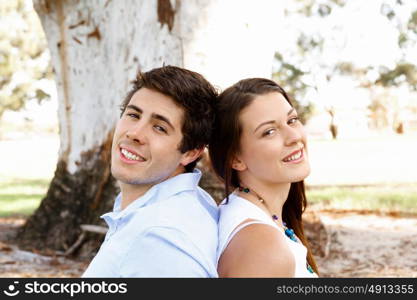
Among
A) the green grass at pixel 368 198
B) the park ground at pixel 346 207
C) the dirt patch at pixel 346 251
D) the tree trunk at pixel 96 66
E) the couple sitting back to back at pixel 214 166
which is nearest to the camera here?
the couple sitting back to back at pixel 214 166

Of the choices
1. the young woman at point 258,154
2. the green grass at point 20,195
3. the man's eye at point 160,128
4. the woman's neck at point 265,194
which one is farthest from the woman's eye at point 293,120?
the green grass at point 20,195

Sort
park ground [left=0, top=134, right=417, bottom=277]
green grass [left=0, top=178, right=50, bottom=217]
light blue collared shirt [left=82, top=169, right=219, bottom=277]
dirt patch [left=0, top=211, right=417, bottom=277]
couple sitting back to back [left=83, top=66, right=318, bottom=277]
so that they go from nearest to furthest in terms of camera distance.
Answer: light blue collared shirt [left=82, top=169, right=219, bottom=277]
couple sitting back to back [left=83, top=66, right=318, bottom=277]
dirt patch [left=0, top=211, right=417, bottom=277]
park ground [left=0, top=134, right=417, bottom=277]
green grass [left=0, top=178, right=50, bottom=217]

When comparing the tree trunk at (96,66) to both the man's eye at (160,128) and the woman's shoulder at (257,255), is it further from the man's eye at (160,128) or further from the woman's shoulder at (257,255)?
the woman's shoulder at (257,255)

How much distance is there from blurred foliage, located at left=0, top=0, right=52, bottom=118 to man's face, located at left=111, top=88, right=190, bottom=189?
860 inches

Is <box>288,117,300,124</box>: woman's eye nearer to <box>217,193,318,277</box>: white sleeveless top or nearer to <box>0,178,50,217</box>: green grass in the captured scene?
<box>217,193,318,277</box>: white sleeveless top

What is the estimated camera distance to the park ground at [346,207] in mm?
5973

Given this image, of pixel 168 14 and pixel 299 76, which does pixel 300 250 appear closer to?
pixel 168 14

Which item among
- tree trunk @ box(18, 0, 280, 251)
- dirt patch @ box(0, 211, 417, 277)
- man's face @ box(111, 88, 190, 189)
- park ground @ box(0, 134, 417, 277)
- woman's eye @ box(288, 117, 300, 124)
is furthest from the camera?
park ground @ box(0, 134, 417, 277)

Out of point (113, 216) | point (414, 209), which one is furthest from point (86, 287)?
point (414, 209)

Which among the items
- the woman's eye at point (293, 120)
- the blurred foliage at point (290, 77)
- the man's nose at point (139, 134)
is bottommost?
the blurred foliage at point (290, 77)

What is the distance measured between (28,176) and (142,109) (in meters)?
15.1

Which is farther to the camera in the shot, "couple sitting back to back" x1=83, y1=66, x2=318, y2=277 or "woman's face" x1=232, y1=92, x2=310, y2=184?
"woman's face" x1=232, y1=92, x2=310, y2=184

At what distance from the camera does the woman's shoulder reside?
1834 millimetres

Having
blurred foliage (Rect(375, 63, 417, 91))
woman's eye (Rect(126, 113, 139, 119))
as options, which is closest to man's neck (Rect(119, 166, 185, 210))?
woman's eye (Rect(126, 113, 139, 119))
